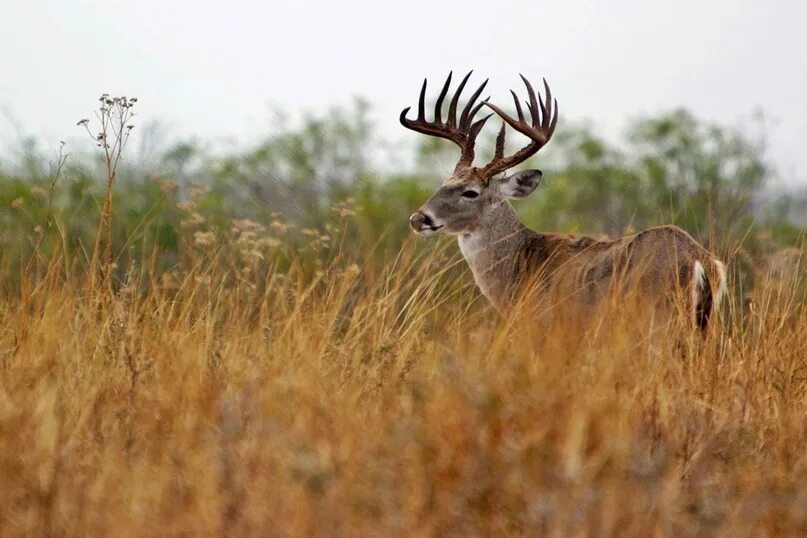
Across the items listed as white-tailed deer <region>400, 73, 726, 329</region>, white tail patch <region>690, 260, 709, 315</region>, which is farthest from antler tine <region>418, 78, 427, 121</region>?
white tail patch <region>690, 260, 709, 315</region>

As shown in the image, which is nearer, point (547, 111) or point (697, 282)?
point (697, 282)

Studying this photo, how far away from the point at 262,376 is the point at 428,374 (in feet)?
1.78

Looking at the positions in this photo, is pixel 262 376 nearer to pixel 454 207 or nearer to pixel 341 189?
pixel 454 207

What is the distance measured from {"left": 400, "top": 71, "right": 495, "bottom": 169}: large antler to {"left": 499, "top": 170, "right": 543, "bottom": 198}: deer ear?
29cm

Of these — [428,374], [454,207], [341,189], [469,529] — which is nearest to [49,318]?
[428,374]

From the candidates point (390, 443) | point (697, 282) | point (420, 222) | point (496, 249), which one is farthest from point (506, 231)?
point (390, 443)

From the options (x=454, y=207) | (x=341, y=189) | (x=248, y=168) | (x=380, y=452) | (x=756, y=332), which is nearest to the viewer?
(x=380, y=452)

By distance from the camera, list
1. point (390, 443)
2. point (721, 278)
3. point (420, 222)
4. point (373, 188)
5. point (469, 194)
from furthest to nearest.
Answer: point (373, 188)
point (469, 194)
point (420, 222)
point (721, 278)
point (390, 443)

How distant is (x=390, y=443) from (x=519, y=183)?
5584 mm

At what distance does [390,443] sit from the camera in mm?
3725

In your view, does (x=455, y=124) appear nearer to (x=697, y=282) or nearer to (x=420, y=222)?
(x=420, y=222)

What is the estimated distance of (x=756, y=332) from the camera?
257 inches

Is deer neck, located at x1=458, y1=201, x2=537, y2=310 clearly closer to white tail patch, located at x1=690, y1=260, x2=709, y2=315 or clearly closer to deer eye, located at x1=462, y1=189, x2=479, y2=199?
deer eye, located at x1=462, y1=189, x2=479, y2=199

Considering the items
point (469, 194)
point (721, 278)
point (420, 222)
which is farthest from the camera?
point (469, 194)
